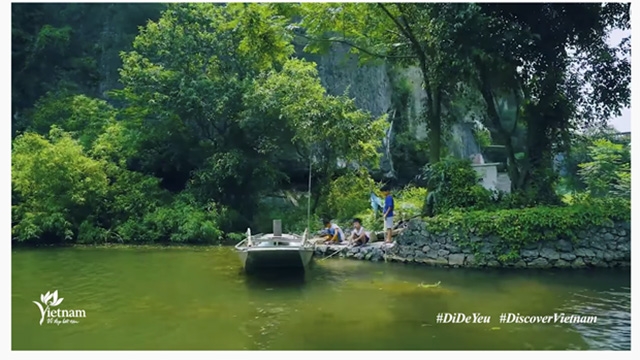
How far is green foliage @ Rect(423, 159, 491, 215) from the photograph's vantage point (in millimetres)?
12055

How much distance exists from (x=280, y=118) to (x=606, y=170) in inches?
385

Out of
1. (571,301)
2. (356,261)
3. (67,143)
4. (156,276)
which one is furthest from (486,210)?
(67,143)

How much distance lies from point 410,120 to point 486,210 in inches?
468

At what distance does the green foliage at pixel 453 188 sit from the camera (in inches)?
475

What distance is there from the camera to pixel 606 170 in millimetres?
16297

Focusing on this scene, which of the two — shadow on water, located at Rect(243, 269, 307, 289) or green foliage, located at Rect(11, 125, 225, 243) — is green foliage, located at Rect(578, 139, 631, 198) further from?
green foliage, located at Rect(11, 125, 225, 243)

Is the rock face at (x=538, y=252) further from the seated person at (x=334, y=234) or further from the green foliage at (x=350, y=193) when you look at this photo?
the green foliage at (x=350, y=193)

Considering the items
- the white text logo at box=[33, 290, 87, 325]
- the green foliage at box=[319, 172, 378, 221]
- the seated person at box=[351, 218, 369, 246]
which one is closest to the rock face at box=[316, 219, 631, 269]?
the seated person at box=[351, 218, 369, 246]

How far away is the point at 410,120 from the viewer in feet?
76.1

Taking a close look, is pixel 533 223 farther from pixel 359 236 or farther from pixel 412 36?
pixel 412 36

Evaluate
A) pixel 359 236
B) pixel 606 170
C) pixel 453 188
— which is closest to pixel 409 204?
pixel 359 236

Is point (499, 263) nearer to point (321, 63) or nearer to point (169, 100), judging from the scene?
point (169, 100)

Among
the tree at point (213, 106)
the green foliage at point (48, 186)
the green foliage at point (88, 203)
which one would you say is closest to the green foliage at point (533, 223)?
the tree at point (213, 106)

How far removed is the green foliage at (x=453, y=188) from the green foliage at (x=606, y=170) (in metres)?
4.74
